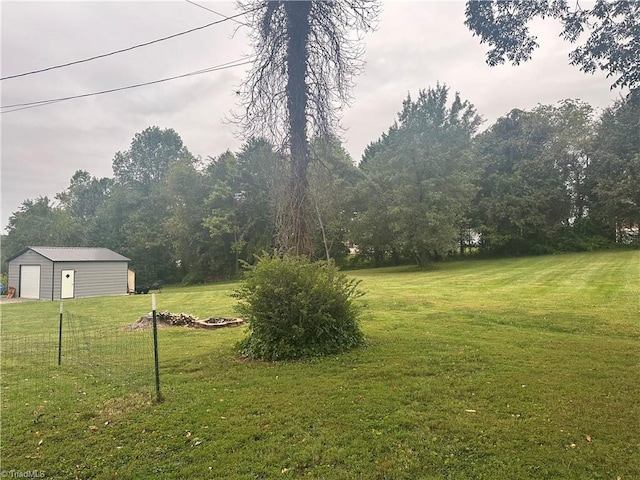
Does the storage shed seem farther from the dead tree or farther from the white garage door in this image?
the dead tree

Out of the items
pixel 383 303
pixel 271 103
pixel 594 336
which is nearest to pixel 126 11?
pixel 271 103

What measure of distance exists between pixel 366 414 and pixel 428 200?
2189 cm

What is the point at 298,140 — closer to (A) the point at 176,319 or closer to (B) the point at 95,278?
(A) the point at 176,319

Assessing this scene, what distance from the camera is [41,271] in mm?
21734

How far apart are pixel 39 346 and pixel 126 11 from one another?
7116mm

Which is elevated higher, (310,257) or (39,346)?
(310,257)

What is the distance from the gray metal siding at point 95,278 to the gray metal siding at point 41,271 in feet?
1.32

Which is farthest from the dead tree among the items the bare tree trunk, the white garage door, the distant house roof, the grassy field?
the white garage door

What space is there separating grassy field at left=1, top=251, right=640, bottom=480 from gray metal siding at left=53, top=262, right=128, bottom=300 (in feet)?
52.7

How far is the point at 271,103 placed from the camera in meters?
7.32

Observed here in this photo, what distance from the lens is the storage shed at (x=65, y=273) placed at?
21281mm

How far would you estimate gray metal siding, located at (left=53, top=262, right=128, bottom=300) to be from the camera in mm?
21359

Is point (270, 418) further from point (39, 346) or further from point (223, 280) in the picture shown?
Result: point (223, 280)

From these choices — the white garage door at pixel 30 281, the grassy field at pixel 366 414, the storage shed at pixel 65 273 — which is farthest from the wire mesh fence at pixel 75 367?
the white garage door at pixel 30 281
